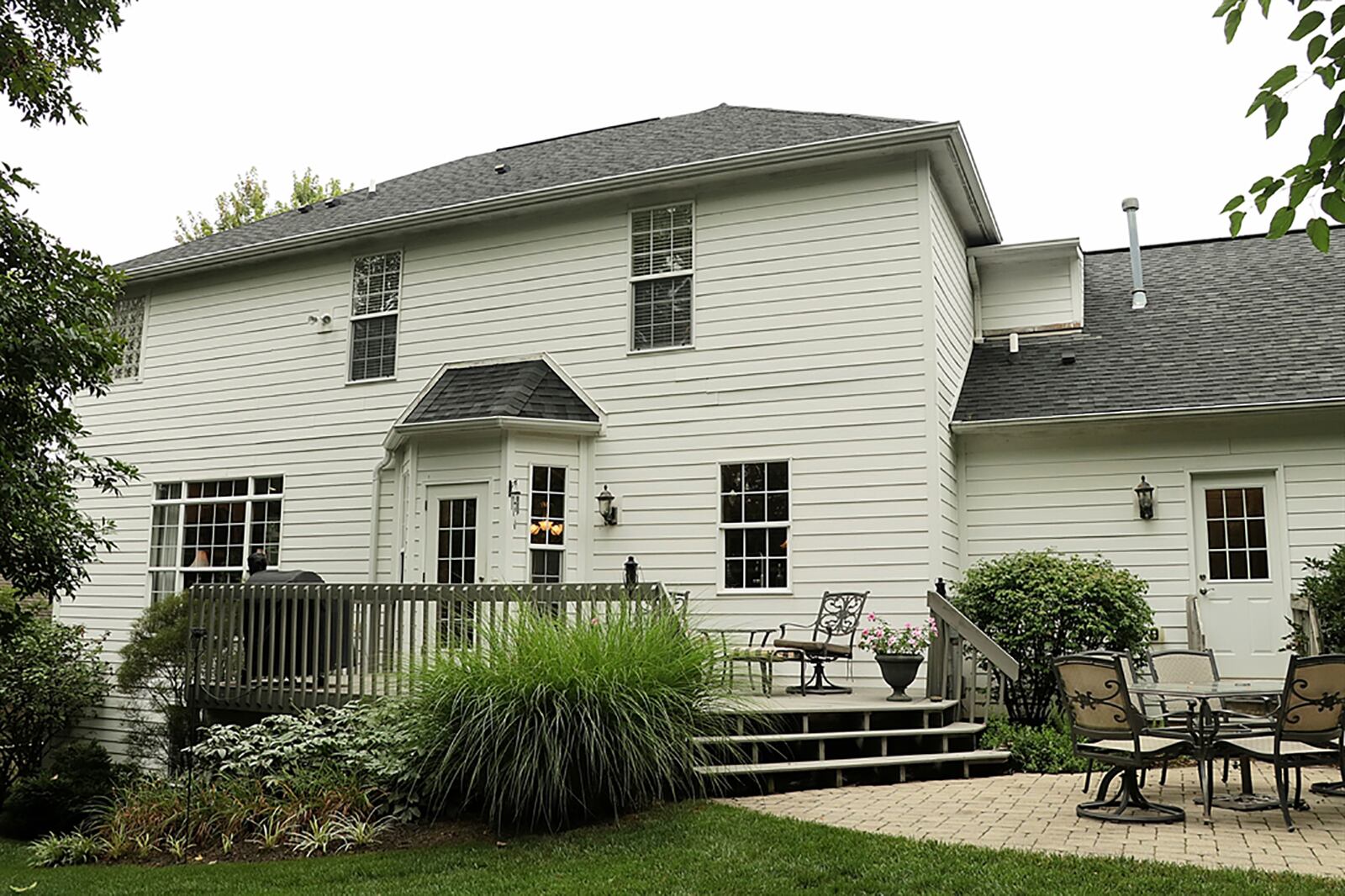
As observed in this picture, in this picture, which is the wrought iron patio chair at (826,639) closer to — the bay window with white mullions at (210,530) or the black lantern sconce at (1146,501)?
the black lantern sconce at (1146,501)

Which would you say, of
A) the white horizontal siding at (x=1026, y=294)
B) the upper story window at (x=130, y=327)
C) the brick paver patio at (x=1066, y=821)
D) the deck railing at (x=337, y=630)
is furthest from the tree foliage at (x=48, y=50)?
the white horizontal siding at (x=1026, y=294)

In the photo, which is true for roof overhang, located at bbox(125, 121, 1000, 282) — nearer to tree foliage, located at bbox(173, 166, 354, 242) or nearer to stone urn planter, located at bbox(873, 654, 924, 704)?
stone urn planter, located at bbox(873, 654, 924, 704)

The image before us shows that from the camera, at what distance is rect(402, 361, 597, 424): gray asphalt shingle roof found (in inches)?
463

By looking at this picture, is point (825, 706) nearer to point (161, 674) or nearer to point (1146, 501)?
point (1146, 501)

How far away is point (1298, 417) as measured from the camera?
1079cm

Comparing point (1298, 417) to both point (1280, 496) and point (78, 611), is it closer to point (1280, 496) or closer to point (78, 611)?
point (1280, 496)

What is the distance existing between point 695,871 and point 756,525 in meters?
5.64

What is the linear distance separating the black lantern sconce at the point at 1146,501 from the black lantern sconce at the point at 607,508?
5391 mm

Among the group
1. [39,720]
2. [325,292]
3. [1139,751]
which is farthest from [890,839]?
[39,720]

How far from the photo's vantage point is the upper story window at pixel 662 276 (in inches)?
476

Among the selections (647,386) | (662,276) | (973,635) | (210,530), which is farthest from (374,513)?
(973,635)

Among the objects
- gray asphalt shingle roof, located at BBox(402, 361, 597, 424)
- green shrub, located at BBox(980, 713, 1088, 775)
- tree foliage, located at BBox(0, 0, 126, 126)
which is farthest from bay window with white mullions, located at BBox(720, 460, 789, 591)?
tree foliage, located at BBox(0, 0, 126, 126)

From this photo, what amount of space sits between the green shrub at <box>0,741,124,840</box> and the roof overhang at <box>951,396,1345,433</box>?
1029 centimetres

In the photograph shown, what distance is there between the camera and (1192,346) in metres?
12.1
